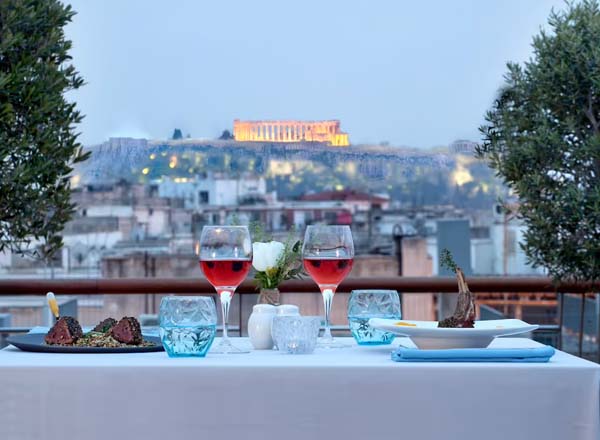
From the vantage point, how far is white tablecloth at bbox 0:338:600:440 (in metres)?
1.58

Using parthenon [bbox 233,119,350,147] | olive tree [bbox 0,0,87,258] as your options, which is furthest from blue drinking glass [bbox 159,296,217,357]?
olive tree [bbox 0,0,87,258]

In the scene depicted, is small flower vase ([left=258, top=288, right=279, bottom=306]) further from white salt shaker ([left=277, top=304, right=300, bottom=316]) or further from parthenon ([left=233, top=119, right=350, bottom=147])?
parthenon ([left=233, top=119, right=350, bottom=147])

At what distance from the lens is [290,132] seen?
4.14 metres

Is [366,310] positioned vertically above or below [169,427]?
above

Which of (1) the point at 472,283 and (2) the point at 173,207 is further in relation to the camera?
(2) the point at 173,207

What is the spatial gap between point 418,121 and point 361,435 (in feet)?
25.7

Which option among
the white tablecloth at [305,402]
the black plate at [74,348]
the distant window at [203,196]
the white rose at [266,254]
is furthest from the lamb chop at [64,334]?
the distant window at [203,196]

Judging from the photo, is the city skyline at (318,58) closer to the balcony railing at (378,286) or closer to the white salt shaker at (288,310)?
the balcony railing at (378,286)

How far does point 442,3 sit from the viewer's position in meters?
9.91

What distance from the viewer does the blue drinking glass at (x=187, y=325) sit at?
5.50 feet

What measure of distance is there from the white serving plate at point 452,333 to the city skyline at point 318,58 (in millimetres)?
6831

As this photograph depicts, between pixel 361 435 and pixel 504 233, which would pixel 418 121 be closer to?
pixel 504 233

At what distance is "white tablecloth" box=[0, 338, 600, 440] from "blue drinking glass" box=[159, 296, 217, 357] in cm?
8

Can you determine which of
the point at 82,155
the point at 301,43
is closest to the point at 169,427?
the point at 82,155
